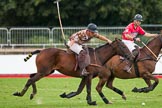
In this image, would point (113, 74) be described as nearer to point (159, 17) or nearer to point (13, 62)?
point (13, 62)

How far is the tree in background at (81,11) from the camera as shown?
39.6m

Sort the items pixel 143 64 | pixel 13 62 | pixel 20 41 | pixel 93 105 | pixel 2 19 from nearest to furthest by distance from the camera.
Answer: pixel 93 105
pixel 143 64
pixel 13 62
pixel 20 41
pixel 2 19

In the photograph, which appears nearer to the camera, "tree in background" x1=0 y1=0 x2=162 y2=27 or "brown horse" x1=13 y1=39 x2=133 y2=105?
"brown horse" x1=13 y1=39 x2=133 y2=105

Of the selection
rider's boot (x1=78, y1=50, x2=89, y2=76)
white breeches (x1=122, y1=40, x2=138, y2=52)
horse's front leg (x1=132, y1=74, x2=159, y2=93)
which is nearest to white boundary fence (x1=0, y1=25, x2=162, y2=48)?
white breeches (x1=122, y1=40, x2=138, y2=52)

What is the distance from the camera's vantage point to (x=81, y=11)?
40.6 meters

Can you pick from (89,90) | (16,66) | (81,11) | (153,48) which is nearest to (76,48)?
(89,90)

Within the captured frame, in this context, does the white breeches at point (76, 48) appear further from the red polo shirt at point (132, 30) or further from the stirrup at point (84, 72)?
the red polo shirt at point (132, 30)

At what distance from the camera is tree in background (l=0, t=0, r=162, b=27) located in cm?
3962

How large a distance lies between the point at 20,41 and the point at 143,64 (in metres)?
13.3

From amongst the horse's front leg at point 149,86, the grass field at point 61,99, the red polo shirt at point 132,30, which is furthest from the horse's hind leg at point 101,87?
the red polo shirt at point 132,30

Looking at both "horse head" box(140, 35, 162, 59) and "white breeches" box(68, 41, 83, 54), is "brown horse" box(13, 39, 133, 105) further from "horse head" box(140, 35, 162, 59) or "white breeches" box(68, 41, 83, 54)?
"horse head" box(140, 35, 162, 59)

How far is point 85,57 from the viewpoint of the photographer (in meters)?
19.2

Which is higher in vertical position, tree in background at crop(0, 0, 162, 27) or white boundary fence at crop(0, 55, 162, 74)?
tree in background at crop(0, 0, 162, 27)

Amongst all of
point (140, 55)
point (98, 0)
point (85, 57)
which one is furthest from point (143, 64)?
point (98, 0)
